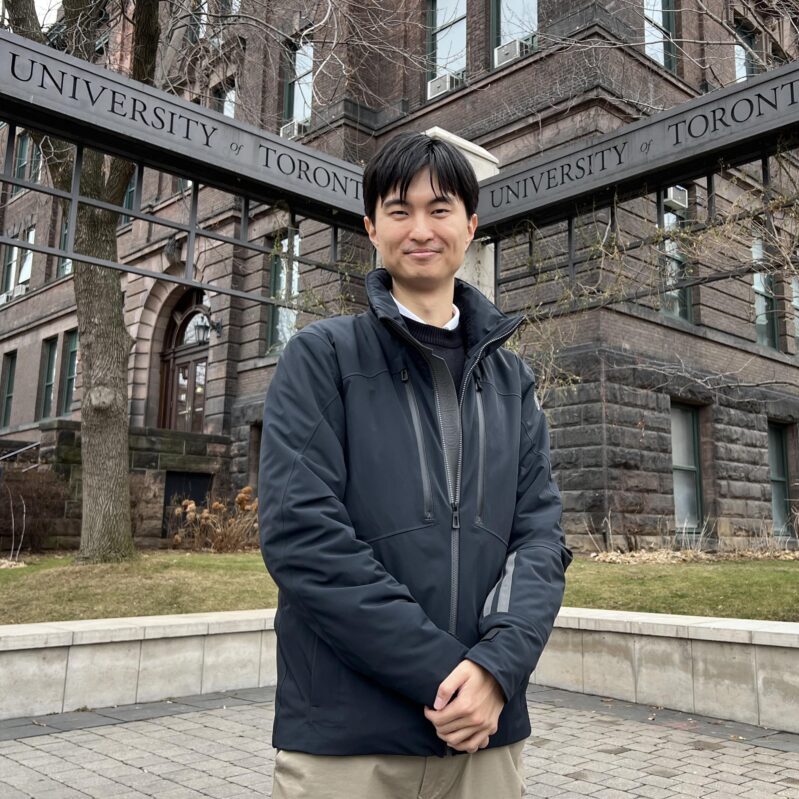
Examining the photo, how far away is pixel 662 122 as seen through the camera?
5977 mm

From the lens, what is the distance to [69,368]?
27.3 meters

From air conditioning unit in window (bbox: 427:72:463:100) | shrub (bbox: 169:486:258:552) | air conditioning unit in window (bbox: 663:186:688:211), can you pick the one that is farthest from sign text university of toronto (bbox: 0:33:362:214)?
air conditioning unit in window (bbox: 427:72:463:100)

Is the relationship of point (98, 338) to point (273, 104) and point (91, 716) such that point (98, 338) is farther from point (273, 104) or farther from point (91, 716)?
point (273, 104)

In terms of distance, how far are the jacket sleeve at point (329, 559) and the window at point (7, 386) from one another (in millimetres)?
31505

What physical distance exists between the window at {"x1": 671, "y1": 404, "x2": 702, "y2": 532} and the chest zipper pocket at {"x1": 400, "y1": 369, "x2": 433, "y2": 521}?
586 inches

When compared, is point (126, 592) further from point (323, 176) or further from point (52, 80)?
point (52, 80)

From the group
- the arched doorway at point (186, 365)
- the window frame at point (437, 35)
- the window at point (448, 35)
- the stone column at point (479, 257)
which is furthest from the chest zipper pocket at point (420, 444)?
the arched doorway at point (186, 365)

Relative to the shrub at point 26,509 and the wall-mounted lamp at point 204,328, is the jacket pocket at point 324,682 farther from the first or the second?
the wall-mounted lamp at point 204,328

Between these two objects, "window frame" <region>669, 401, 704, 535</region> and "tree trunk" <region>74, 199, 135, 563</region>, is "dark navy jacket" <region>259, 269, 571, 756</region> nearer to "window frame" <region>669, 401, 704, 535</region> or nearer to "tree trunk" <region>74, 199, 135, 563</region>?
"tree trunk" <region>74, 199, 135, 563</region>

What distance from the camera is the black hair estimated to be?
6.40ft

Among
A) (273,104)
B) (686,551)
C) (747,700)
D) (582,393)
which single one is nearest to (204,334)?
(273,104)

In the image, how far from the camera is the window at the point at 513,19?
1719cm

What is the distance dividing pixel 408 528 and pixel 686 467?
15689mm

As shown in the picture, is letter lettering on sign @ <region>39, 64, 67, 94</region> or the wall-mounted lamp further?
the wall-mounted lamp
